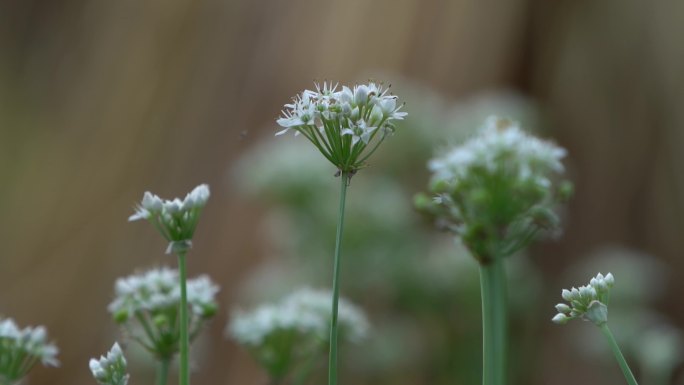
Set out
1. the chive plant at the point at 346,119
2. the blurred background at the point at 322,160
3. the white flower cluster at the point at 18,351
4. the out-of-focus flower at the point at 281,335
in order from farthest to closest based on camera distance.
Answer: the blurred background at the point at 322,160
the out-of-focus flower at the point at 281,335
the white flower cluster at the point at 18,351
the chive plant at the point at 346,119

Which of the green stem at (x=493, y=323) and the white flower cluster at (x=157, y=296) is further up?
the white flower cluster at (x=157, y=296)

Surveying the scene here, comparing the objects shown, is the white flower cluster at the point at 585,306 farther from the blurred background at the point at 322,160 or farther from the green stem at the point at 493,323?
the blurred background at the point at 322,160

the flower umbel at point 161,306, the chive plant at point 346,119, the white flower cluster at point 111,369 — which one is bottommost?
the white flower cluster at point 111,369

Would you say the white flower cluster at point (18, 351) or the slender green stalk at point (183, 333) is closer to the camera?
the slender green stalk at point (183, 333)

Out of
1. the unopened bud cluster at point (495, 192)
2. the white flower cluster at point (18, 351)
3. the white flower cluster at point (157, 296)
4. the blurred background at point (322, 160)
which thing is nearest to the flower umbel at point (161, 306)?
the white flower cluster at point (157, 296)

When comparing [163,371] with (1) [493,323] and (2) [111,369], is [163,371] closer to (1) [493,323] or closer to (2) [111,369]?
(2) [111,369]

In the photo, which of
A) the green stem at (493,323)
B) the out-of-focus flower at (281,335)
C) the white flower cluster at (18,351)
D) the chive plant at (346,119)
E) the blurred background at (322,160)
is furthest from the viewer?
the blurred background at (322,160)

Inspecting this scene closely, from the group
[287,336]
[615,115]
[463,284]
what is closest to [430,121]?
[463,284]

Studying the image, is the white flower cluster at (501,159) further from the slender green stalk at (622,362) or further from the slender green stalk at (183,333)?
the slender green stalk at (183,333)

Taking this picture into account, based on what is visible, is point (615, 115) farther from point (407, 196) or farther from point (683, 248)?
point (407, 196)

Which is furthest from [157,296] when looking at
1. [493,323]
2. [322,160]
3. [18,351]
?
[322,160]
